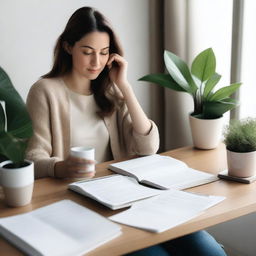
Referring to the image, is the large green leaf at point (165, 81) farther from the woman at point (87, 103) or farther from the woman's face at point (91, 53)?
the woman's face at point (91, 53)

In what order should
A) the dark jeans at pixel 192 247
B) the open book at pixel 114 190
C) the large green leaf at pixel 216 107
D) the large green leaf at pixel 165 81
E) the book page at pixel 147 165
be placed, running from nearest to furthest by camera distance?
the open book at pixel 114 190, the dark jeans at pixel 192 247, the book page at pixel 147 165, the large green leaf at pixel 216 107, the large green leaf at pixel 165 81

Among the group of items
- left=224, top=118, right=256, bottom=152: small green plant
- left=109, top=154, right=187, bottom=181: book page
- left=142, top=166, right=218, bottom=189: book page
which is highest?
left=224, top=118, right=256, bottom=152: small green plant

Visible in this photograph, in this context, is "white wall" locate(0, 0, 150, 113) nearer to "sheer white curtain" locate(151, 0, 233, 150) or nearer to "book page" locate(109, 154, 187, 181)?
"sheer white curtain" locate(151, 0, 233, 150)

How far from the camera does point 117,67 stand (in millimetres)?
1867

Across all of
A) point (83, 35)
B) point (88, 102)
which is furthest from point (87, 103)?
point (83, 35)

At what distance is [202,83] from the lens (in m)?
1.92

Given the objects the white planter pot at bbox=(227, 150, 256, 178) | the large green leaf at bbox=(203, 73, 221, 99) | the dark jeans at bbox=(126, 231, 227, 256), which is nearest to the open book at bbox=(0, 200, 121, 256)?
the dark jeans at bbox=(126, 231, 227, 256)

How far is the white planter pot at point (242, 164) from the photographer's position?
57.9 inches

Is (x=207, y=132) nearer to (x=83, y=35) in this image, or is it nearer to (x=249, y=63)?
(x=249, y=63)

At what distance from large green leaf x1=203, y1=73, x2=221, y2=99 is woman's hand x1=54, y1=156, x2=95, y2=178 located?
A: 645mm

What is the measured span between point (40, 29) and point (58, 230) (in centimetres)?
137

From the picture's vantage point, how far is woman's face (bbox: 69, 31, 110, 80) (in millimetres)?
1717

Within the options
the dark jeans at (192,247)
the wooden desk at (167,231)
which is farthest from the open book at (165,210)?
the dark jeans at (192,247)

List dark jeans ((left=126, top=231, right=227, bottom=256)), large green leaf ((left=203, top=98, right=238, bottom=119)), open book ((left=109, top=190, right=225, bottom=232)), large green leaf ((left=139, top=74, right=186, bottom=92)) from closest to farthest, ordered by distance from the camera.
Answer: open book ((left=109, top=190, right=225, bottom=232)), dark jeans ((left=126, top=231, right=227, bottom=256)), large green leaf ((left=203, top=98, right=238, bottom=119)), large green leaf ((left=139, top=74, right=186, bottom=92))
